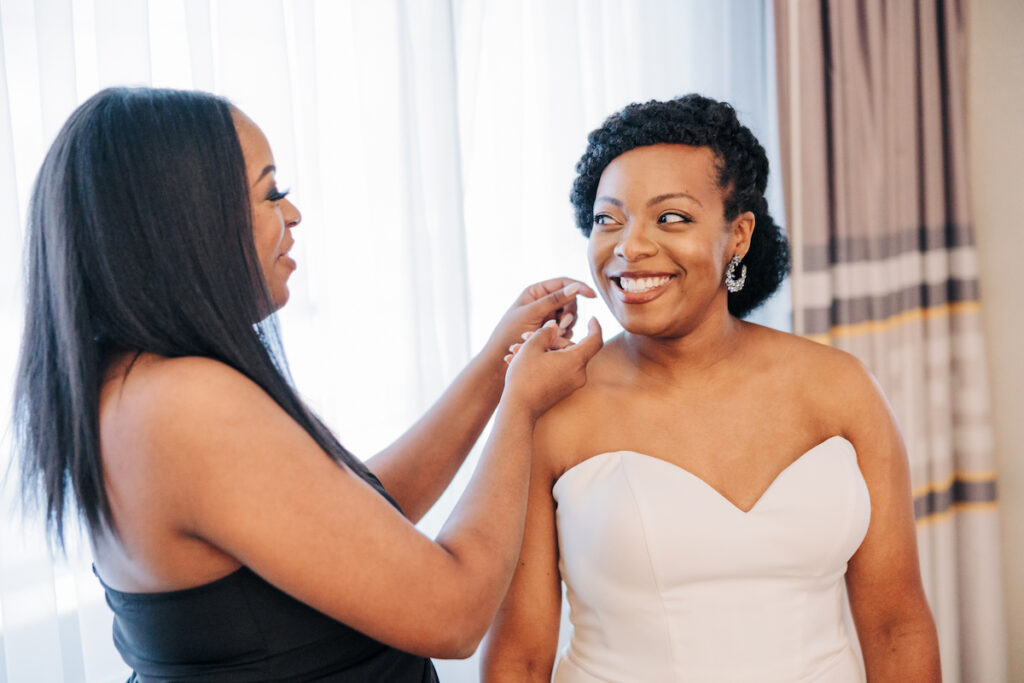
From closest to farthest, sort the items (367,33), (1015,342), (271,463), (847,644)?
(271,463), (847,644), (367,33), (1015,342)

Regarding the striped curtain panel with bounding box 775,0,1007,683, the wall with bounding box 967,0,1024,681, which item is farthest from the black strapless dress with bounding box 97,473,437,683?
the wall with bounding box 967,0,1024,681

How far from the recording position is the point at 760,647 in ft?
4.97

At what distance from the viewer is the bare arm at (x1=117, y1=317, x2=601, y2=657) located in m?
0.96

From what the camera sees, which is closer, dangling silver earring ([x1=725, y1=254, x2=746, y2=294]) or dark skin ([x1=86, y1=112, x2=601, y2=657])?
dark skin ([x1=86, y1=112, x2=601, y2=657])

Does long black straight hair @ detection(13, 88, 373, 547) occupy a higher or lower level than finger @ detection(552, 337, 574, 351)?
higher

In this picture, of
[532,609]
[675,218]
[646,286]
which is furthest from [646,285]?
[532,609]

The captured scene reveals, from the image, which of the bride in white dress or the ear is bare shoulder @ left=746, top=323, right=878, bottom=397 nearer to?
the bride in white dress

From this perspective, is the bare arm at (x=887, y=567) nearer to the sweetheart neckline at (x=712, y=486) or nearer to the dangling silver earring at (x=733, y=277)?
the sweetheart neckline at (x=712, y=486)

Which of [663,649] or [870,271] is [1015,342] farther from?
[663,649]

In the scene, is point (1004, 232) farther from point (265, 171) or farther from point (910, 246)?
point (265, 171)

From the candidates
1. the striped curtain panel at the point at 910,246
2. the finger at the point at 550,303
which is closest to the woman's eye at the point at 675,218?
the finger at the point at 550,303

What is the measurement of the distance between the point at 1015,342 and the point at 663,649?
1.84 meters

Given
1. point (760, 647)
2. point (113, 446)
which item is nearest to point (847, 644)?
point (760, 647)

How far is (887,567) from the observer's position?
1.58 meters
